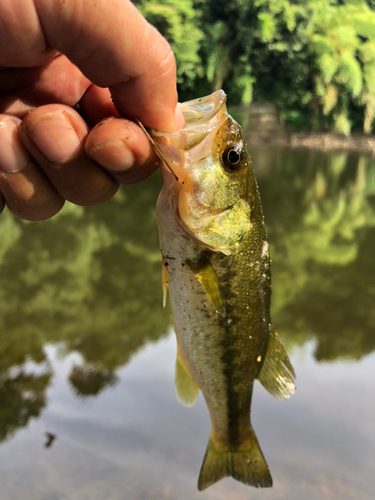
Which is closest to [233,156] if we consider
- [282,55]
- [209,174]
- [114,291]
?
[209,174]

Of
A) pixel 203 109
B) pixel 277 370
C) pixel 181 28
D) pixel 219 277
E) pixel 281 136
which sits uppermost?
pixel 203 109

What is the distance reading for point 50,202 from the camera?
192cm

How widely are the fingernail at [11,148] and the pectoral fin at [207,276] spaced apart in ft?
2.85

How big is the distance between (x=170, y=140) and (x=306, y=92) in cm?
3133

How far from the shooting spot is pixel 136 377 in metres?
4.27

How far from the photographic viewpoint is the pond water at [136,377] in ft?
11.0

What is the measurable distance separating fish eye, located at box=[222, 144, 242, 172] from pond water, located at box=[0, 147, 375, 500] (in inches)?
110

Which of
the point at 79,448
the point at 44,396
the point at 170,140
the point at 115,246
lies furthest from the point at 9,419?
the point at 115,246

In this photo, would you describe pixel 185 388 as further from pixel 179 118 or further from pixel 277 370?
pixel 179 118

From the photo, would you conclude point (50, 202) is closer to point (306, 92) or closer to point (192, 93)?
point (192, 93)

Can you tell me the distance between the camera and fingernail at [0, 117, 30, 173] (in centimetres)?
169

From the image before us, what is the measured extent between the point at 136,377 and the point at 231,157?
3.21m

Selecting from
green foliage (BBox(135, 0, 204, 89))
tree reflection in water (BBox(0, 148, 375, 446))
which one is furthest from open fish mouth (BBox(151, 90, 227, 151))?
green foliage (BBox(135, 0, 204, 89))

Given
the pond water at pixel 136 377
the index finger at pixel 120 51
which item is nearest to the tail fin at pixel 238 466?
the pond water at pixel 136 377
